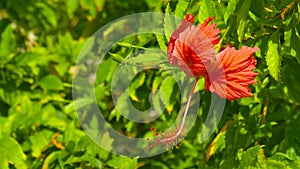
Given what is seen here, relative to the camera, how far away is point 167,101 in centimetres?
135

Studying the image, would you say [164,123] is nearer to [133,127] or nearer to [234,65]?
[133,127]

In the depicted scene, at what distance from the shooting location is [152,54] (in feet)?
3.20

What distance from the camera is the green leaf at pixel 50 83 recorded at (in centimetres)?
167

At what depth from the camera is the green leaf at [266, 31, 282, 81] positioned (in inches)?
39.9

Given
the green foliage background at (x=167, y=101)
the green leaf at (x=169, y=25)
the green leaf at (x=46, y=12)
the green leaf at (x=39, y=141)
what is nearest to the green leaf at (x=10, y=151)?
the green foliage background at (x=167, y=101)

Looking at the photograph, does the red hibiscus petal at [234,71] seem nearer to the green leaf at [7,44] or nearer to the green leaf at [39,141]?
the green leaf at [39,141]

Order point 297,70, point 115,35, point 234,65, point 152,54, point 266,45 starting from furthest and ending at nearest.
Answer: point 115,35
point 297,70
point 266,45
point 152,54
point 234,65

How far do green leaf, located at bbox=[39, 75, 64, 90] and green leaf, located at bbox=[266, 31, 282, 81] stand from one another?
2.67 feet

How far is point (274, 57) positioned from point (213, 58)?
0.67 ft

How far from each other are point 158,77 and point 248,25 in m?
0.41

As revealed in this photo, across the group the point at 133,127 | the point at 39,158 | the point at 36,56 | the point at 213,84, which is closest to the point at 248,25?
the point at 213,84

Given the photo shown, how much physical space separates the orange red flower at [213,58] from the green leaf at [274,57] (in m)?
0.15

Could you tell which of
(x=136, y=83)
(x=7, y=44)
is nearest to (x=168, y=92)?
(x=136, y=83)

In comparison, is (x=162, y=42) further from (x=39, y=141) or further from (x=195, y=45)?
(x=39, y=141)
